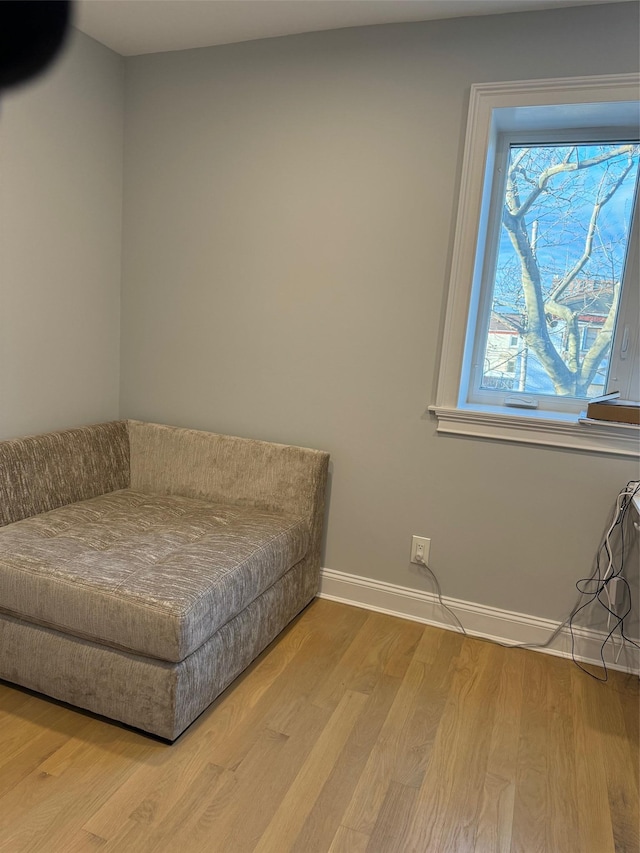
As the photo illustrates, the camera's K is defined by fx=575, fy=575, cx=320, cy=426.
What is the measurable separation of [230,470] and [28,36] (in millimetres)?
2189

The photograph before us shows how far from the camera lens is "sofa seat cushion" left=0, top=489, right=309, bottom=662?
1.59 m

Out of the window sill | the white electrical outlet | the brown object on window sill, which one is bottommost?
the white electrical outlet

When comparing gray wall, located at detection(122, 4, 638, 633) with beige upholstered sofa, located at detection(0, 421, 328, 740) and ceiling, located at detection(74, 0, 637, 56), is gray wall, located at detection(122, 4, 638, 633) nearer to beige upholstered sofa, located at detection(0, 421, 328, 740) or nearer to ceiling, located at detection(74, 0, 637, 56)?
ceiling, located at detection(74, 0, 637, 56)

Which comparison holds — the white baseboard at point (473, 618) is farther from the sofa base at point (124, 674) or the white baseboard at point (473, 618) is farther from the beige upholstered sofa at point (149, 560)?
the sofa base at point (124, 674)

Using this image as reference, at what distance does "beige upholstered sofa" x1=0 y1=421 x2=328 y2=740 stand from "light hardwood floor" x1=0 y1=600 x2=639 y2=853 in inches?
4.2

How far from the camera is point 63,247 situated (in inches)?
95.7

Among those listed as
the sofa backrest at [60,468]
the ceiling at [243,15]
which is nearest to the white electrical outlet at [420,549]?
the sofa backrest at [60,468]

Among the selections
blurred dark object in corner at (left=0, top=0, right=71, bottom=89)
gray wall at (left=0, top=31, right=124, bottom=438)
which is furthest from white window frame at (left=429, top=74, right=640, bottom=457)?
blurred dark object in corner at (left=0, top=0, right=71, bottom=89)

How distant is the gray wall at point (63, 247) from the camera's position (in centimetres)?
221

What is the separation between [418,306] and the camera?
2.26 meters

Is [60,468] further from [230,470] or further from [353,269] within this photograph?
[353,269]

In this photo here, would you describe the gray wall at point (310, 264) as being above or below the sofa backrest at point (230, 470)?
above

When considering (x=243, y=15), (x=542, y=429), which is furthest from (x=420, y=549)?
(x=243, y=15)

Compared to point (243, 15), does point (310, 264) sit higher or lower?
lower
